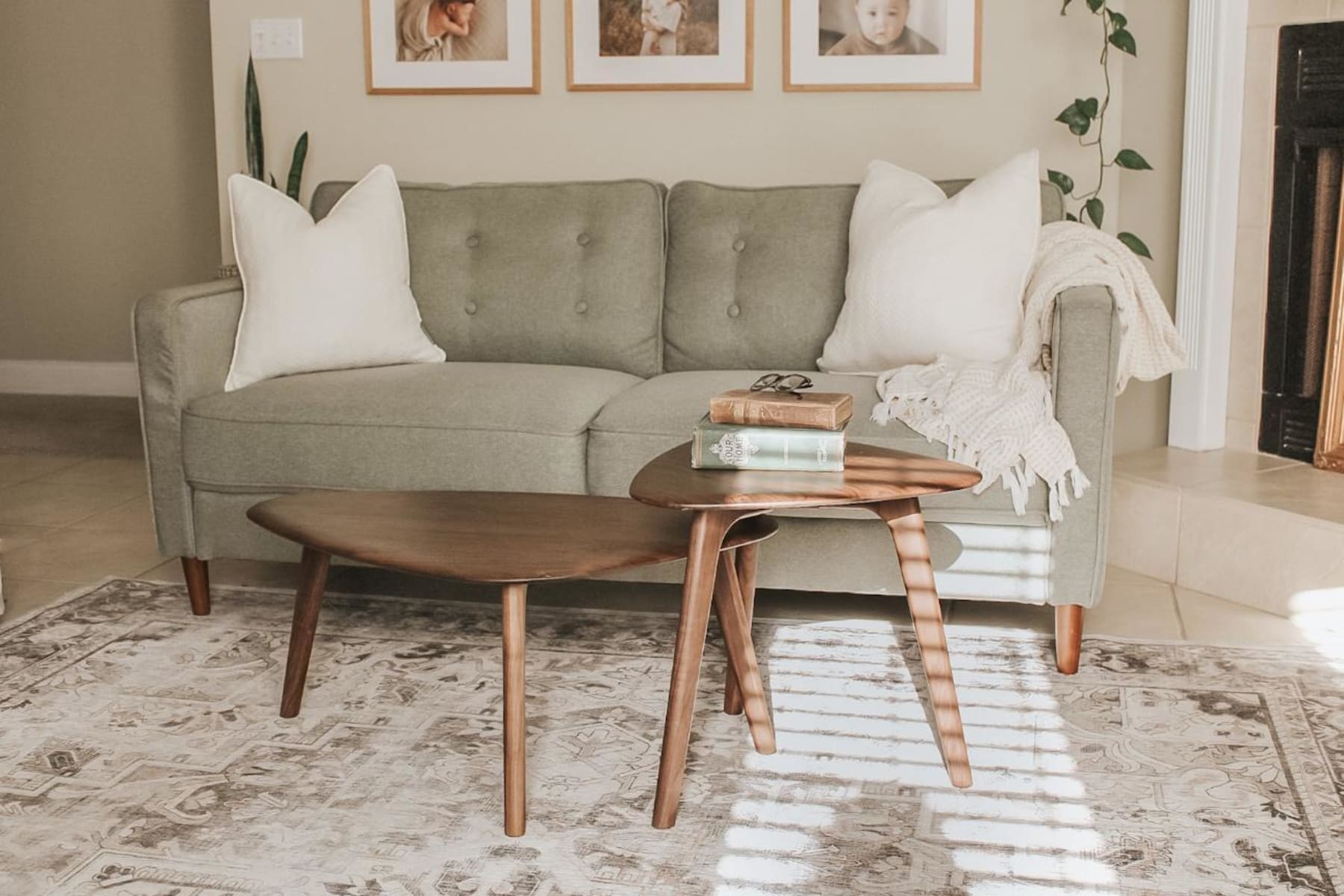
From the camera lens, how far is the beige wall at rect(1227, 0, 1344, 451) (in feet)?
11.0

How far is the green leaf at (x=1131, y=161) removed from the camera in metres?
3.45

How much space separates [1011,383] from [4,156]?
14.3 ft

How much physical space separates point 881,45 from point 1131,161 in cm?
73

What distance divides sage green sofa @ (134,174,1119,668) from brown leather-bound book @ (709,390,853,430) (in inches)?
22.3

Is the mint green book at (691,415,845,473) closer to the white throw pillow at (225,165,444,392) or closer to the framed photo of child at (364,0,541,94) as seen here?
the white throw pillow at (225,165,444,392)

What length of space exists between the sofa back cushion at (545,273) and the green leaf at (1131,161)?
113cm

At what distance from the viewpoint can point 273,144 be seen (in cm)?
419

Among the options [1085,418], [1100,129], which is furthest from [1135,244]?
[1085,418]

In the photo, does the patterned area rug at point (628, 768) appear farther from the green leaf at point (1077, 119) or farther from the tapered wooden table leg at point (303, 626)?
the green leaf at point (1077, 119)

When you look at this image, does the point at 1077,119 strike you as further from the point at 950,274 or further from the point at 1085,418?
the point at 1085,418

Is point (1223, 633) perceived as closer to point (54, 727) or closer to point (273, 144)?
point (54, 727)

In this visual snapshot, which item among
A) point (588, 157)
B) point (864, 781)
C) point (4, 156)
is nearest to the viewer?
point (864, 781)

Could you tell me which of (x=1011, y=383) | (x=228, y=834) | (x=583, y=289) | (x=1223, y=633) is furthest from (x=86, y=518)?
(x=1223, y=633)

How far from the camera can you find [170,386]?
9.63 feet
